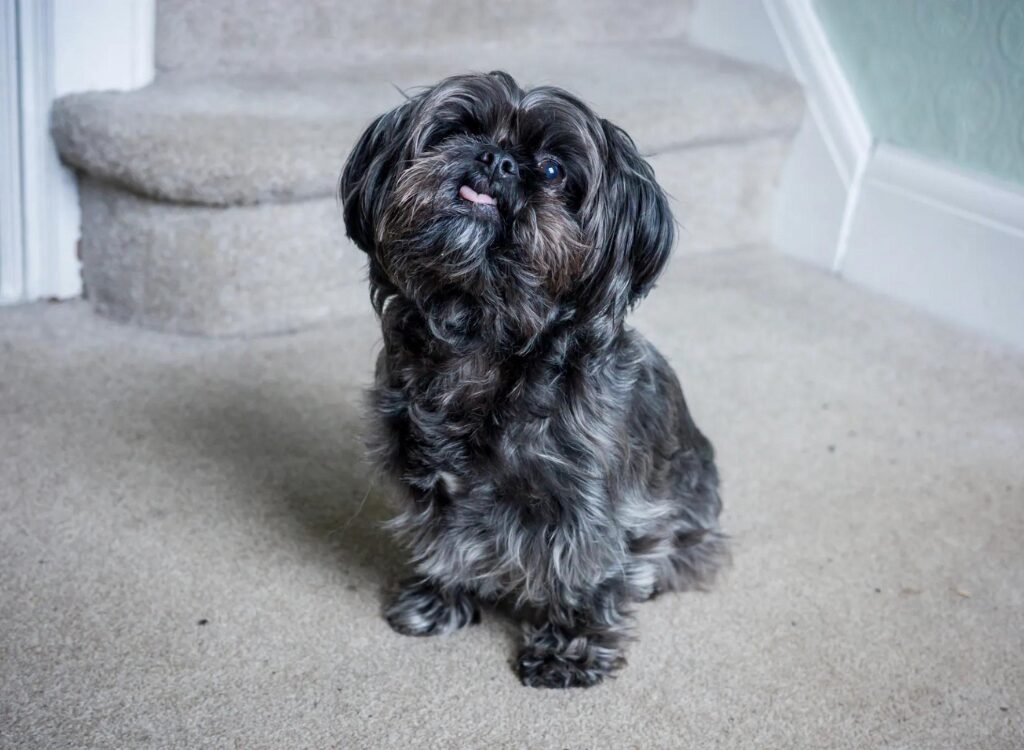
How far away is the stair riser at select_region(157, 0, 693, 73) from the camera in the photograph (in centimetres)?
235

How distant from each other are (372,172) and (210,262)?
0.91m

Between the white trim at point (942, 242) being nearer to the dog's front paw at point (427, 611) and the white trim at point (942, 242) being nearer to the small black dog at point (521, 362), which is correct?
the small black dog at point (521, 362)

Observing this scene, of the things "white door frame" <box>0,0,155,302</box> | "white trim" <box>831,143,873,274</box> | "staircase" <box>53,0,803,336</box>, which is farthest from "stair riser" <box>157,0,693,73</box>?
"white trim" <box>831,143,873,274</box>

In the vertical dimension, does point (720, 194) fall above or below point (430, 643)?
above

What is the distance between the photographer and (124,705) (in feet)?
4.24

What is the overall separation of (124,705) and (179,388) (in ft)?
2.63

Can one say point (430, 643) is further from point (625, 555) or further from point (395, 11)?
point (395, 11)

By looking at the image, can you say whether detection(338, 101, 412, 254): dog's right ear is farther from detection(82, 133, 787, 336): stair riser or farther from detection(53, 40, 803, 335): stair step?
detection(82, 133, 787, 336): stair riser

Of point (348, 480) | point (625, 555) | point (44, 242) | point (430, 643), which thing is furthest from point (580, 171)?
point (44, 242)

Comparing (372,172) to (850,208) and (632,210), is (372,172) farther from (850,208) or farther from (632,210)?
(850,208)

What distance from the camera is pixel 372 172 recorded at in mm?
1301

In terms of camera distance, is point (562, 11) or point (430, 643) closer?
point (430, 643)

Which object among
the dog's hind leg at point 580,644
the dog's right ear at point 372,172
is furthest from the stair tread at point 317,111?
the dog's hind leg at point 580,644

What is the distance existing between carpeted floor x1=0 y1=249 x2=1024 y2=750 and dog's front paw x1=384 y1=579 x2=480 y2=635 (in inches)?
0.8
